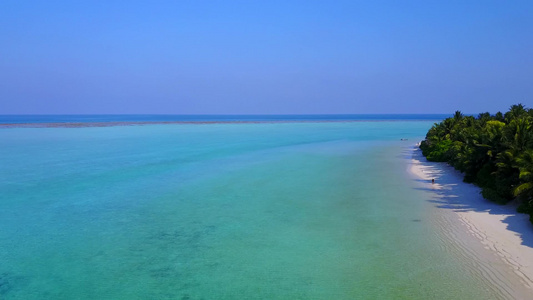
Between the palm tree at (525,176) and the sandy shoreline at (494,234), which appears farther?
the palm tree at (525,176)

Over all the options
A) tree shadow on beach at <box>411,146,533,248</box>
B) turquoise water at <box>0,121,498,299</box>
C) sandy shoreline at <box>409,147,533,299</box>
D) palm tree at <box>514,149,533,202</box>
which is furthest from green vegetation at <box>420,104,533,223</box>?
turquoise water at <box>0,121,498,299</box>

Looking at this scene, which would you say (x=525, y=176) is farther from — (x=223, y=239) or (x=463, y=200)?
(x=223, y=239)

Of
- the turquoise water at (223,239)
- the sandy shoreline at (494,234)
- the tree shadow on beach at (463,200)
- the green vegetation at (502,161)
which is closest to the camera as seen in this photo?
the turquoise water at (223,239)

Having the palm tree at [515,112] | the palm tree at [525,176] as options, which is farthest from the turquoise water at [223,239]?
the palm tree at [515,112]

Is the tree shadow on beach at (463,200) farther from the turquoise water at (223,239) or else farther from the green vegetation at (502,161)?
the turquoise water at (223,239)

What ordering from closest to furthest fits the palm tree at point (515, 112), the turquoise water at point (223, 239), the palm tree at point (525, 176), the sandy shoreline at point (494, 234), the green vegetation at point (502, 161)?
the turquoise water at point (223, 239) < the sandy shoreline at point (494, 234) < the palm tree at point (525, 176) < the green vegetation at point (502, 161) < the palm tree at point (515, 112)

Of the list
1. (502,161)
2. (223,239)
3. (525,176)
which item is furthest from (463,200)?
(223,239)

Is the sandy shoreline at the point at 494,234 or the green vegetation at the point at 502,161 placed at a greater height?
the green vegetation at the point at 502,161

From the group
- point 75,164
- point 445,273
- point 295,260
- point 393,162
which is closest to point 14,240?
point 295,260
